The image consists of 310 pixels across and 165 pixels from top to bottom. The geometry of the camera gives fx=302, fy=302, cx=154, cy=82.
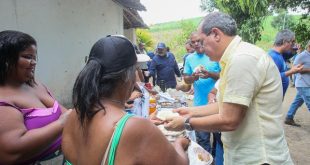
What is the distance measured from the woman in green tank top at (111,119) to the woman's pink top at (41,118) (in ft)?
2.16

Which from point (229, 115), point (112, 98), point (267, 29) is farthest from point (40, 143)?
point (267, 29)

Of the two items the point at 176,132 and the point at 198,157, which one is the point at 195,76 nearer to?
Answer: the point at 176,132

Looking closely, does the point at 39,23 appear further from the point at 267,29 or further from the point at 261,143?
the point at 267,29

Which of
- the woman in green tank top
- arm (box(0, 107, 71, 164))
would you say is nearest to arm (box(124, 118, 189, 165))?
the woman in green tank top

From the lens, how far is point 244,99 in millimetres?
1821

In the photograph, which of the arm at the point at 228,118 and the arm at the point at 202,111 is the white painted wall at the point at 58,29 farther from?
the arm at the point at 228,118

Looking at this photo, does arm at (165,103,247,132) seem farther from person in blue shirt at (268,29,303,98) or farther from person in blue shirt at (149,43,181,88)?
person in blue shirt at (149,43,181,88)

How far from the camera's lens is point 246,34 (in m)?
12.4

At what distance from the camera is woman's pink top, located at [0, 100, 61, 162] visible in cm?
195

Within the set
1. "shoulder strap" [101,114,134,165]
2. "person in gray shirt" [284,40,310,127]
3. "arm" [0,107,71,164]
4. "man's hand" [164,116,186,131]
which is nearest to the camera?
"shoulder strap" [101,114,134,165]

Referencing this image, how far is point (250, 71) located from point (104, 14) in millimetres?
7555

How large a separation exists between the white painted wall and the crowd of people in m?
2.84

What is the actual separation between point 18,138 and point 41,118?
0.29 metres

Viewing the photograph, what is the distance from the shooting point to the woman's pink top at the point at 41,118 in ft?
6.40
